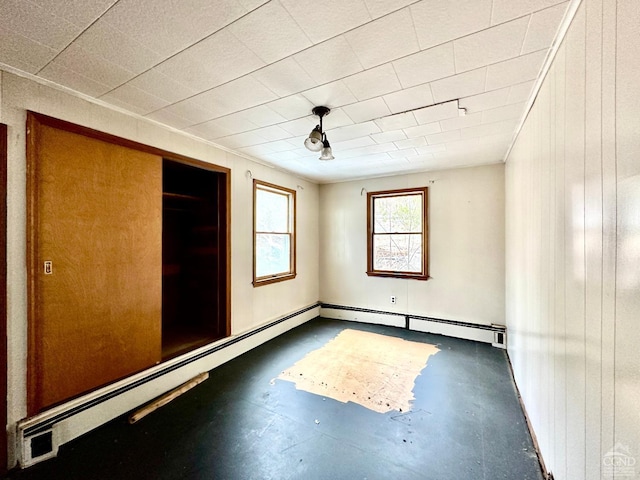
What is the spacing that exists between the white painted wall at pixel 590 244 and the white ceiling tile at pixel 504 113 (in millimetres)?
414

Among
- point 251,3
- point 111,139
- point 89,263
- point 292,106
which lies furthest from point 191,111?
point 89,263

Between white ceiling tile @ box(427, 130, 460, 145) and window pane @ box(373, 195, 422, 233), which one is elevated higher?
white ceiling tile @ box(427, 130, 460, 145)

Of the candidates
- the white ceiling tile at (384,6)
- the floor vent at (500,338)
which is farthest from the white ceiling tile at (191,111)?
the floor vent at (500,338)

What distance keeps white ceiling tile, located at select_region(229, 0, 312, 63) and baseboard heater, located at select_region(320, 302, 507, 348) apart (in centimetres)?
412

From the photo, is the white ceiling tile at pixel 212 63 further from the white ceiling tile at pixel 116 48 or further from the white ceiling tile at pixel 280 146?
the white ceiling tile at pixel 280 146

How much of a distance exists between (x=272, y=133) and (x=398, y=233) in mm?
2799

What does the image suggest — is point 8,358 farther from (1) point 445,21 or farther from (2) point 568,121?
(2) point 568,121

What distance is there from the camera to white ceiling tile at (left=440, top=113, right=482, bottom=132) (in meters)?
2.40

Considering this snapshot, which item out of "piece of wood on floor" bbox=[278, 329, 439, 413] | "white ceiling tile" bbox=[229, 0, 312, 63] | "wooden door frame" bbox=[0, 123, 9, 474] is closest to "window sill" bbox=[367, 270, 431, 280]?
"piece of wood on floor" bbox=[278, 329, 439, 413]

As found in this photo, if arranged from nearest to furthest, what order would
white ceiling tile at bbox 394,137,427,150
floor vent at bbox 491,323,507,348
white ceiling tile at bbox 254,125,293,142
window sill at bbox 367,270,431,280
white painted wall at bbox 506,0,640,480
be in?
white painted wall at bbox 506,0,640,480 < white ceiling tile at bbox 254,125,293,142 < white ceiling tile at bbox 394,137,427,150 < floor vent at bbox 491,323,507,348 < window sill at bbox 367,270,431,280

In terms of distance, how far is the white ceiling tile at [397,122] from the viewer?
94.3 inches

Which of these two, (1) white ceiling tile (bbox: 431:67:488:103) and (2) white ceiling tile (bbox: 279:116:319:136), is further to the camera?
(2) white ceiling tile (bbox: 279:116:319:136)

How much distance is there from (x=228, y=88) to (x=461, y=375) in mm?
3613

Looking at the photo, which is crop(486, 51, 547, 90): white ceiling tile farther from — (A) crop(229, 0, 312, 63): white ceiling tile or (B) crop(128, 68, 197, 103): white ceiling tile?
(B) crop(128, 68, 197, 103): white ceiling tile
